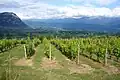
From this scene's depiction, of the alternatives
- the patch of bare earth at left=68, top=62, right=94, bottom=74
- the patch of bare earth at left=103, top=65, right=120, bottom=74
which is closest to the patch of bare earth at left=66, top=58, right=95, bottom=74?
the patch of bare earth at left=68, top=62, right=94, bottom=74

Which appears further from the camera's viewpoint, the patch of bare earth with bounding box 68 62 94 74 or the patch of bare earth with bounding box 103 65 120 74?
the patch of bare earth with bounding box 103 65 120 74

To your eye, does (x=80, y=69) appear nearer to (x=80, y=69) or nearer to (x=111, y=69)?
(x=80, y=69)

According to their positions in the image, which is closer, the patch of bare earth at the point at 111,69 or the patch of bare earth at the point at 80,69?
the patch of bare earth at the point at 80,69

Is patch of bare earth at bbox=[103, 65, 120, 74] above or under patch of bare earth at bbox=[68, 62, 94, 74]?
under

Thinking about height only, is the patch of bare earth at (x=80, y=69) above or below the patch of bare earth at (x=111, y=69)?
above

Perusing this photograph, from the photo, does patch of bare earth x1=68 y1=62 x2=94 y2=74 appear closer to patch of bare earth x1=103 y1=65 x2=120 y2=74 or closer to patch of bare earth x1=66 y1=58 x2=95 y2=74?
patch of bare earth x1=66 y1=58 x2=95 y2=74

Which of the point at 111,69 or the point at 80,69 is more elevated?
the point at 80,69

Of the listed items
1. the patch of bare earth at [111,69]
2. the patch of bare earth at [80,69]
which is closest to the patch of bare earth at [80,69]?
the patch of bare earth at [80,69]

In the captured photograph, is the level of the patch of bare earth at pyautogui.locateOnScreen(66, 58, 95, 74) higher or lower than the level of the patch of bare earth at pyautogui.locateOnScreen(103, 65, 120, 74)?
higher

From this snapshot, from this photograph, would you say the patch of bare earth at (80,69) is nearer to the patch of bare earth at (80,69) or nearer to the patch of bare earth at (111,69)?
the patch of bare earth at (80,69)

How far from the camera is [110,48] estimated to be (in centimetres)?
9181

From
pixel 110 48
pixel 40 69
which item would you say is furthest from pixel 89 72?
pixel 110 48

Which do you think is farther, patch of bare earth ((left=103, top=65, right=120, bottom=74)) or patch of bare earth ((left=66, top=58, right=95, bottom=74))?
patch of bare earth ((left=103, top=65, right=120, bottom=74))

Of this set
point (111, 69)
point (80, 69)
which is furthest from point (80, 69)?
point (111, 69)
